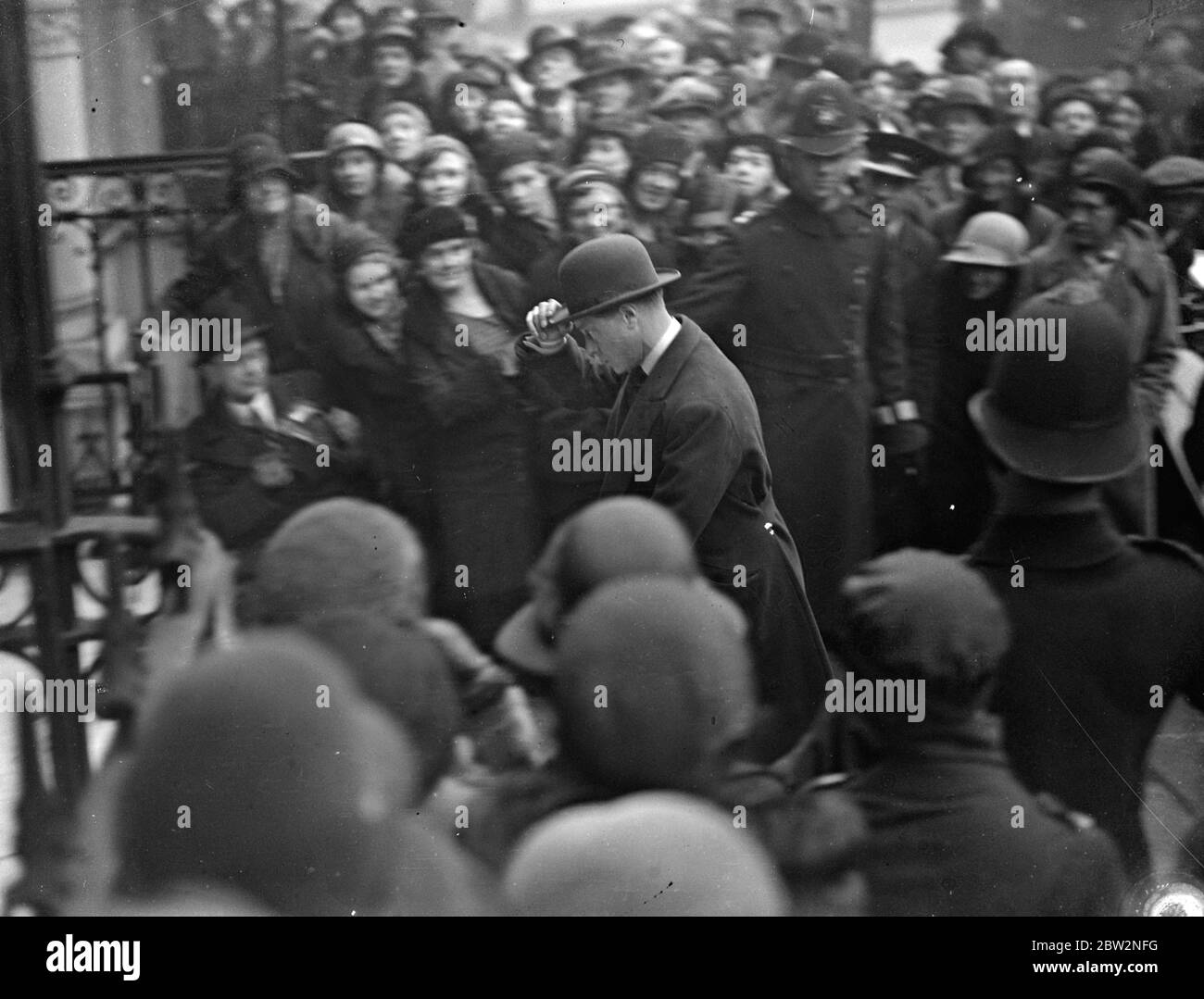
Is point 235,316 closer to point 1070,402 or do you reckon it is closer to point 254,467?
point 254,467

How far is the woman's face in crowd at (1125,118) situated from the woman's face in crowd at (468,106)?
1.20 meters

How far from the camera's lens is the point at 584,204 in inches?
106

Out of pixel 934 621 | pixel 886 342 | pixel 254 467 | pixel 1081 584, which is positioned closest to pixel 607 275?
pixel 886 342

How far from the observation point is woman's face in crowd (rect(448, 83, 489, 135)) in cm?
267

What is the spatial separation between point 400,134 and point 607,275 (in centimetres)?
48

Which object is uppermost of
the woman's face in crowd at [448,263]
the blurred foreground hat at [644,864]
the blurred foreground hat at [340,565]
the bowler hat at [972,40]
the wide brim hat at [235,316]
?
the bowler hat at [972,40]

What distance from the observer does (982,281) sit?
8.86 feet

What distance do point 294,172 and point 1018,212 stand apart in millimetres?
1418

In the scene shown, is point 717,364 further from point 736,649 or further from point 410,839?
point 410,839

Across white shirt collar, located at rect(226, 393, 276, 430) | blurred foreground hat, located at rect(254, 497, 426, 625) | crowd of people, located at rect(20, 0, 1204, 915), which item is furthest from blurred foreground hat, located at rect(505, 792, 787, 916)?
white shirt collar, located at rect(226, 393, 276, 430)

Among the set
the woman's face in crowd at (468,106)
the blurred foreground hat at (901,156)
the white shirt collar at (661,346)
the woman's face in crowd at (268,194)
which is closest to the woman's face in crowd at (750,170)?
the blurred foreground hat at (901,156)

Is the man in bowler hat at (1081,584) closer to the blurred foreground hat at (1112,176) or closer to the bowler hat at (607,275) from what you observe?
the blurred foreground hat at (1112,176)

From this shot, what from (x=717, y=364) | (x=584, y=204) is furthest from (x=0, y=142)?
(x=717, y=364)

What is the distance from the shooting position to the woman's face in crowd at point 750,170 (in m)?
2.68
